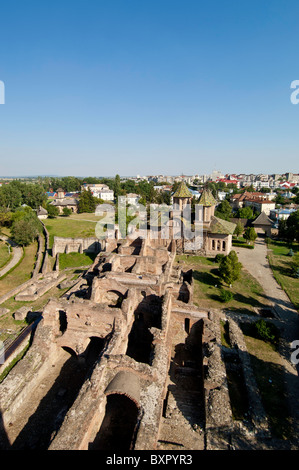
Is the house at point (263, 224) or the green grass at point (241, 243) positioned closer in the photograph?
the green grass at point (241, 243)

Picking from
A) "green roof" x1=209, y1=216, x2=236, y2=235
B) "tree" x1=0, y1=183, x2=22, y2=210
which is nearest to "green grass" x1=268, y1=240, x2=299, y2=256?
"green roof" x1=209, y1=216, x2=236, y2=235

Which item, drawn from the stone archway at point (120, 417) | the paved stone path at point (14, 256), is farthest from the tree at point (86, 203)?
the stone archway at point (120, 417)

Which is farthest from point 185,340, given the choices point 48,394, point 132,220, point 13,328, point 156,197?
point 156,197

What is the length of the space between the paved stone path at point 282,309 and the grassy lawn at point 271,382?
392 millimetres

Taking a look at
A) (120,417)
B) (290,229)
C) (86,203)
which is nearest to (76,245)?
(120,417)

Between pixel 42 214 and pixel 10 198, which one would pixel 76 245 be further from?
pixel 10 198

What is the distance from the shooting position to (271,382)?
14508 millimetres

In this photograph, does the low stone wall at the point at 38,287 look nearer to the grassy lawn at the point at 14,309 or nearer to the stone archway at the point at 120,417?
the grassy lawn at the point at 14,309

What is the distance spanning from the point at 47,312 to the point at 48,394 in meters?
4.78

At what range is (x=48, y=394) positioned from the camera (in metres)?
13.8

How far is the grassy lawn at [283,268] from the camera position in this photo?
88.7 ft
